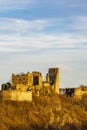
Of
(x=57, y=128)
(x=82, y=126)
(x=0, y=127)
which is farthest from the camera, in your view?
(x=82, y=126)

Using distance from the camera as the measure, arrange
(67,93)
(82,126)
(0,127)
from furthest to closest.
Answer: (67,93) < (82,126) < (0,127)

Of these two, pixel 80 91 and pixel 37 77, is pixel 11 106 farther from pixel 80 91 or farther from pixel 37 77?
pixel 80 91

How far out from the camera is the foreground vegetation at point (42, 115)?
95.3 metres

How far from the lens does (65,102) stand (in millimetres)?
109312

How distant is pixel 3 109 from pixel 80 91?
23.2 m

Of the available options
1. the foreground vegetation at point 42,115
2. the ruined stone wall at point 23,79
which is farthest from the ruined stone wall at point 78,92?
the ruined stone wall at point 23,79

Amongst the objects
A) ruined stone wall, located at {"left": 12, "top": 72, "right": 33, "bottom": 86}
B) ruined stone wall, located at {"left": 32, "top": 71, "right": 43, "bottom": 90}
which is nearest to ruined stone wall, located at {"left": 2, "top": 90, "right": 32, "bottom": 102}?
ruined stone wall, located at {"left": 12, "top": 72, "right": 33, "bottom": 86}

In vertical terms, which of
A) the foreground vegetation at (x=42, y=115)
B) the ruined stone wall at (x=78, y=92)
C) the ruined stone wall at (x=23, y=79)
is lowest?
the foreground vegetation at (x=42, y=115)

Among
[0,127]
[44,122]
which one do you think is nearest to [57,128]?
[44,122]

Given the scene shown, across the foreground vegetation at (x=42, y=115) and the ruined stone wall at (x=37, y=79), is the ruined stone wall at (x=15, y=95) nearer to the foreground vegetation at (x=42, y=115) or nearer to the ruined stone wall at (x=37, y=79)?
the foreground vegetation at (x=42, y=115)

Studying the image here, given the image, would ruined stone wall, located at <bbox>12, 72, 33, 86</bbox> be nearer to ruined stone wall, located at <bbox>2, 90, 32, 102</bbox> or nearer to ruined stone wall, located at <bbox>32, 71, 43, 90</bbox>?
ruined stone wall, located at <bbox>32, 71, 43, 90</bbox>

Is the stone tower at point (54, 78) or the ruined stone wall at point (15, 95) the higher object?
the stone tower at point (54, 78)

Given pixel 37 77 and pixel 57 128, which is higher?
pixel 37 77

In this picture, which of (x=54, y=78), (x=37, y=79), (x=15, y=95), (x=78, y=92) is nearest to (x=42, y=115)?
(x=15, y=95)
